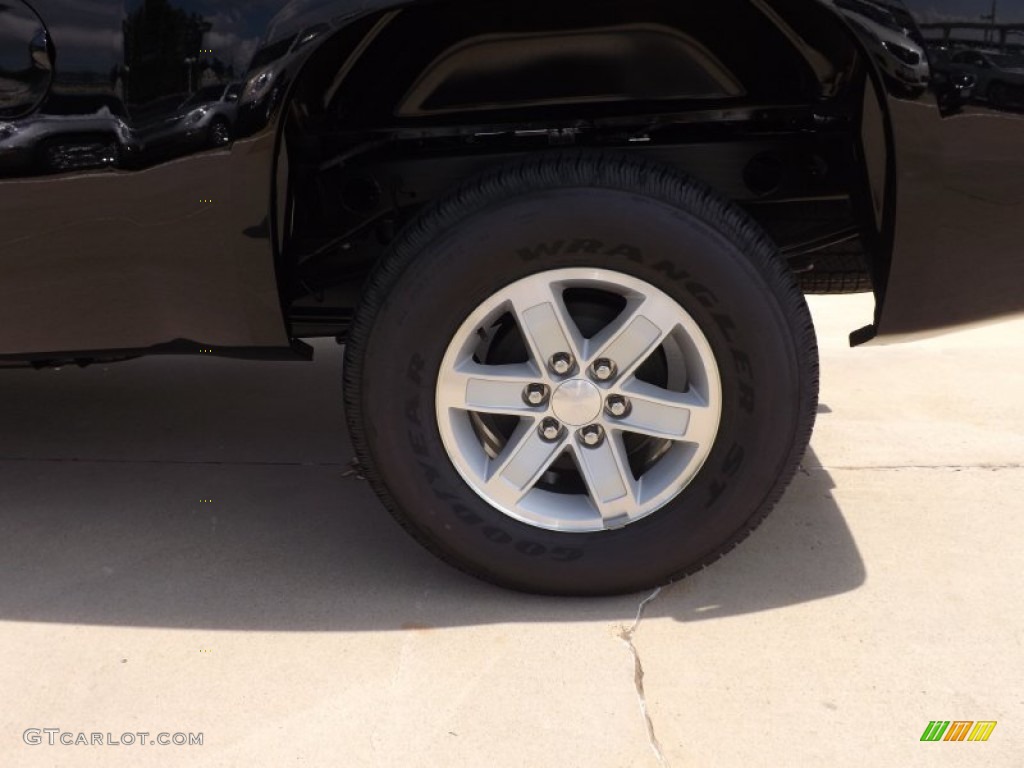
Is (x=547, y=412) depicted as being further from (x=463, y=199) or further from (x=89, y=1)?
(x=89, y=1)

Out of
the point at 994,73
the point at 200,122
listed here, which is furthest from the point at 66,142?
the point at 994,73

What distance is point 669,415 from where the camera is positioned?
2.01 metres

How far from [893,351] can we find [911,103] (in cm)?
246

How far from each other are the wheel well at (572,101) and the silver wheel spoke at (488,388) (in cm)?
42

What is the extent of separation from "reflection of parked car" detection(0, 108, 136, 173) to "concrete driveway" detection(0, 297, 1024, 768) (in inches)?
38.0

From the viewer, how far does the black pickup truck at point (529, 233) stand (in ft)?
5.98

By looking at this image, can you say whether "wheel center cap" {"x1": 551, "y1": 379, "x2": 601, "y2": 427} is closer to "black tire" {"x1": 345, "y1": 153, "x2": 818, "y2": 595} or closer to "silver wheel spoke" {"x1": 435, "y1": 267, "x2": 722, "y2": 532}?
"silver wheel spoke" {"x1": 435, "y1": 267, "x2": 722, "y2": 532}

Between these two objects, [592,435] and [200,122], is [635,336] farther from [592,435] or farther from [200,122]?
[200,122]

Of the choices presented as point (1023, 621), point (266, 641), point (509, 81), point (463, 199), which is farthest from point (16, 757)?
point (1023, 621)

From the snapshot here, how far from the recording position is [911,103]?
1.78 meters

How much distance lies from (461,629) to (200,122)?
3.80ft

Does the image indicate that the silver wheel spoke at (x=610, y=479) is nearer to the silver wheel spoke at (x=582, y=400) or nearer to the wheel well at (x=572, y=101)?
the silver wheel spoke at (x=582, y=400)
